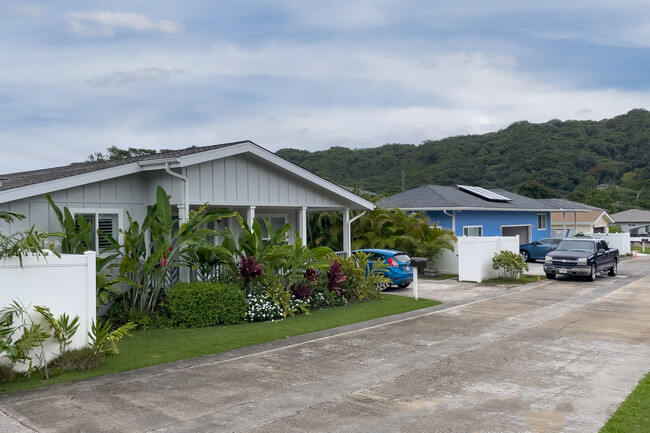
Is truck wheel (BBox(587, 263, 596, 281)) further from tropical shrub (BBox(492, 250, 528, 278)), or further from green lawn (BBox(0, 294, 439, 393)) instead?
green lawn (BBox(0, 294, 439, 393))

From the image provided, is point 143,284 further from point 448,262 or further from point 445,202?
point 445,202

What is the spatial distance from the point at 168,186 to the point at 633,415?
10.5 metres

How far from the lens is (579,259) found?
22359 mm

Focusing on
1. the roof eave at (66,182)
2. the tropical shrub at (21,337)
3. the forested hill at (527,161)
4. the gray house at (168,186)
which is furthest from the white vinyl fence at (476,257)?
the forested hill at (527,161)

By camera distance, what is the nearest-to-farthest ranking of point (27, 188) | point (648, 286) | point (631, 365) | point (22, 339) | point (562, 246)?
1. point (22, 339)
2. point (631, 365)
3. point (27, 188)
4. point (648, 286)
5. point (562, 246)

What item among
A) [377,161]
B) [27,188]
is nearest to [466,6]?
[27,188]

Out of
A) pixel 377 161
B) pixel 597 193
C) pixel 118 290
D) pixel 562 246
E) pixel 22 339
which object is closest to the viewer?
pixel 22 339

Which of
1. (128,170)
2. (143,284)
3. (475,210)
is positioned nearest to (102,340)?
(143,284)

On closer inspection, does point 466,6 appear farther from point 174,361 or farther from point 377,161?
point 377,161

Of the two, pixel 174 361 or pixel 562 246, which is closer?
pixel 174 361

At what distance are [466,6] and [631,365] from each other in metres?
11.5

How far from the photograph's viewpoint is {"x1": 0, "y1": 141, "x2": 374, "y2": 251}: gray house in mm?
11820

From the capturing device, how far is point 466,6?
55.9 feet

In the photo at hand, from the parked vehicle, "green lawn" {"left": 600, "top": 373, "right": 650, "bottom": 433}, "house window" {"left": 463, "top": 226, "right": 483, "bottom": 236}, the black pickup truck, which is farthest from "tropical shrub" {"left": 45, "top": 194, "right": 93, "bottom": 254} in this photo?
the parked vehicle
